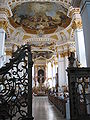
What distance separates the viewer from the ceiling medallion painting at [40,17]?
13.7 meters

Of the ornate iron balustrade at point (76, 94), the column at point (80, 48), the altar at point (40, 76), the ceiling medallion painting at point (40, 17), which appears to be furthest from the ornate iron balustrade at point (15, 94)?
the altar at point (40, 76)

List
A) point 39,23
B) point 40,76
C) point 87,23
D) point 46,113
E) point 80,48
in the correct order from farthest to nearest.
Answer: point 40,76 < point 39,23 < point 80,48 < point 46,113 < point 87,23

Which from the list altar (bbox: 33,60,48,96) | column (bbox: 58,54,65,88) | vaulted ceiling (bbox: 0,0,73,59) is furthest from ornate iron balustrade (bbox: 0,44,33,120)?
altar (bbox: 33,60,48,96)

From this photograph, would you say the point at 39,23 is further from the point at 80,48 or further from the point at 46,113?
the point at 46,113

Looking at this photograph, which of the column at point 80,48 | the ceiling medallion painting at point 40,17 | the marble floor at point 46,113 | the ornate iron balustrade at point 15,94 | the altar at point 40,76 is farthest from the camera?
the altar at point 40,76

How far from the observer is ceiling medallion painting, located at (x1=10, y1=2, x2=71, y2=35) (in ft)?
44.9

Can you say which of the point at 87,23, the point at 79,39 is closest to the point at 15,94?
the point at 87,23

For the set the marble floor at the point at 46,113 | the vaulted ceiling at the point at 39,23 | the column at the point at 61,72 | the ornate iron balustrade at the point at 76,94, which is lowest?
the marble floor at the point at 46,113

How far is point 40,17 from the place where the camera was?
15453 millimetres

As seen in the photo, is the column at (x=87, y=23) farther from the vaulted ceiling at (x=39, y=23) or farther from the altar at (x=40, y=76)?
the altar at (x=40, y=76)

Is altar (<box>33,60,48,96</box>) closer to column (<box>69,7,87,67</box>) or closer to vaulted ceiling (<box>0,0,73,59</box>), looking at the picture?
vaulted ceiling (<box>0,0,73,59</box>)

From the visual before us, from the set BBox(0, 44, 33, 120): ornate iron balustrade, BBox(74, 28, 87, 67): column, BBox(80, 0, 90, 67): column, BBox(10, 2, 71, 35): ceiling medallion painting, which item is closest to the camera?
BBox(0, 44, 33, 120): ornate iron balustrade

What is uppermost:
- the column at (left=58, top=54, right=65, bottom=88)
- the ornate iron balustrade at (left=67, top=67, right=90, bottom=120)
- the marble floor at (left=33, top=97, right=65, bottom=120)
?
the column at (left=58, top=54, right=65, bottom=88)

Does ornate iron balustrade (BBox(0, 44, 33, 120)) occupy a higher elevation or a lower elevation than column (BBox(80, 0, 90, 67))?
lower
